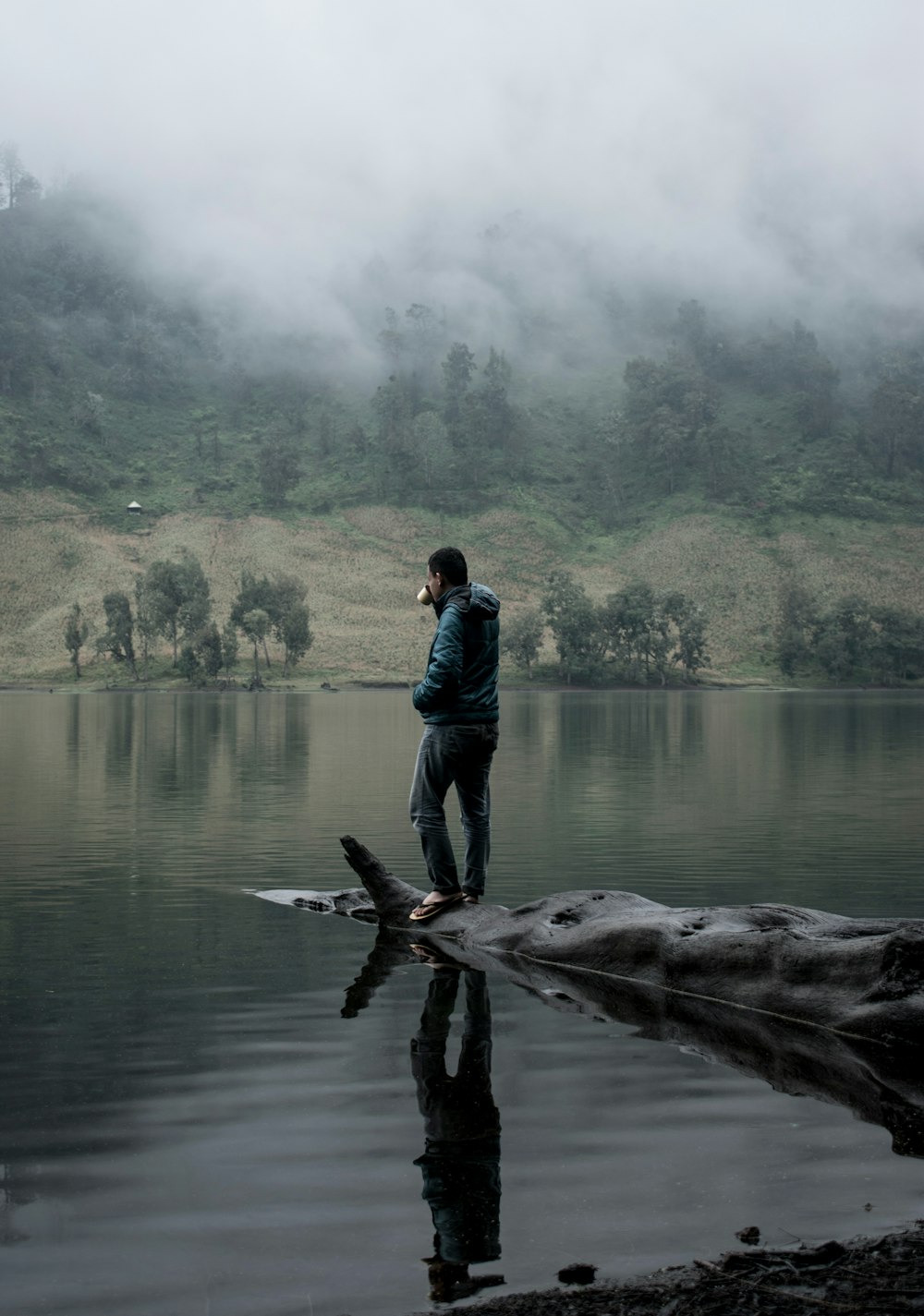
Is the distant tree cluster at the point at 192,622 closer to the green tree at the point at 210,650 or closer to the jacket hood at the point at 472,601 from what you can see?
the green tree at the point at 210,650

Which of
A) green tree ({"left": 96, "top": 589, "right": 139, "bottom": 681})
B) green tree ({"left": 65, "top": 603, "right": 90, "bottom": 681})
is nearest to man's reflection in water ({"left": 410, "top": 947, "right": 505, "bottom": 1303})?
green tree ({"left": 96, "top": 589, "right": 139, "bottom": 681})

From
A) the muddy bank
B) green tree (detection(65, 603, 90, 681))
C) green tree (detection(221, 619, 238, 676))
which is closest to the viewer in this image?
the muddy bank

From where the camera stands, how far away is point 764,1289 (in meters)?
4.61

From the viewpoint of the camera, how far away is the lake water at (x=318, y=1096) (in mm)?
5086

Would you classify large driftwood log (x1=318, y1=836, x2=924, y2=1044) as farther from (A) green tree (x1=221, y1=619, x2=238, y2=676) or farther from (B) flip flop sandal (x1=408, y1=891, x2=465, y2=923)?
(A) green tree (x1=221, y1=619, x2=238, y2=676)

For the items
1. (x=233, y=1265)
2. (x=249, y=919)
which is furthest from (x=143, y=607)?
(x=233, y=1265)

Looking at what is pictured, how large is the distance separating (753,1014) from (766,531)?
18695cm

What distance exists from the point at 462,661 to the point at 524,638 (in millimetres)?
117657

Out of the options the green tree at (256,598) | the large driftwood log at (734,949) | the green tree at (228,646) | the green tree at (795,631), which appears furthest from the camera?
the green tree at (795,631)

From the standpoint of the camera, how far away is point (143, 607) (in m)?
125

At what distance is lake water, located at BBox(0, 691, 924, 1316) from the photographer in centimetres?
509

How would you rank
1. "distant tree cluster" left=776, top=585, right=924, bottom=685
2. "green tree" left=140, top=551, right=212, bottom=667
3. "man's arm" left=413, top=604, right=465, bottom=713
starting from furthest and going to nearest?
"distant tree cluster" left=776, top=585, right=924, bottom=685 → "green tree" left=140, top=551, right=212, bottom=667 → "man's arm" left=413, top=604, right=465, bottom=713

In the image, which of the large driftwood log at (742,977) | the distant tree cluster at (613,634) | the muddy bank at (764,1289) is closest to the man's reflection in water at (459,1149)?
the muddy bank at (764,1289)

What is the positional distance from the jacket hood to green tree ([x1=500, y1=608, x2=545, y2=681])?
11586 cm
